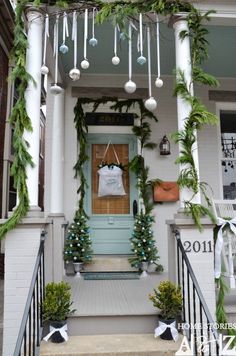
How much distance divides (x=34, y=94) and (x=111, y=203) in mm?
2415

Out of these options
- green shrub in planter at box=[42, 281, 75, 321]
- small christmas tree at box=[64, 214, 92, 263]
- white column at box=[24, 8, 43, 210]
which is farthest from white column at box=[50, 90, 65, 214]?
green shrub in planter at box=[42, 281, 75, 321]

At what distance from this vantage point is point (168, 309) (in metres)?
2.88

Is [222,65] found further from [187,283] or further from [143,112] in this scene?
[187,283]

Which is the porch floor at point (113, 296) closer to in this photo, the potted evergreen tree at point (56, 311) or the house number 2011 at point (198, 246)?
the potted evergreen tree at point (56, 311)

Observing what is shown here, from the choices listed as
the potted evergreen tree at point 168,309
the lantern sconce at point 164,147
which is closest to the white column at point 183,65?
the potted evergreen tree at point 168,309

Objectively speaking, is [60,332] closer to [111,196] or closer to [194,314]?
[194,314]

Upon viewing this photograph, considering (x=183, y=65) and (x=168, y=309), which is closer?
(x=168, y=309)

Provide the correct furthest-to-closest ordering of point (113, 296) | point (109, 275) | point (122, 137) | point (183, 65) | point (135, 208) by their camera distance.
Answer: point (122, 137)
point (135, 208)
point (109, 275)
point (113, 296)
point (183, 65)

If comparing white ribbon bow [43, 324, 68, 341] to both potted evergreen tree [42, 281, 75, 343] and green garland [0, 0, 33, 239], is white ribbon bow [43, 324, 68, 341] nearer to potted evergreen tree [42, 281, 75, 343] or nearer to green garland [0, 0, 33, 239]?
potted evergreen tree [42, 281, 75, 343]

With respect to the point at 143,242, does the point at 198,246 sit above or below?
above

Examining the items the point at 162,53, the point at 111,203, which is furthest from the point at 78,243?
the point at 162,53

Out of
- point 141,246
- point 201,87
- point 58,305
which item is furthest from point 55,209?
point 201,87

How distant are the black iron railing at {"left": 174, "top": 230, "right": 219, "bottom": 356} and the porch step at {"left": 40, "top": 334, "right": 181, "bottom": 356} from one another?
0.54 feet

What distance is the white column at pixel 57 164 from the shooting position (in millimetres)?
4755
